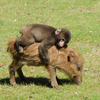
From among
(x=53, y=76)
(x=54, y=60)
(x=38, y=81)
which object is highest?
(x=54, y=60)

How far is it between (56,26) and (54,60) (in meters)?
6.06

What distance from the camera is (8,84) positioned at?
260 inches

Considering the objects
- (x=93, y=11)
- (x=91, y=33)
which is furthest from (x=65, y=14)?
(x=91, y=33)

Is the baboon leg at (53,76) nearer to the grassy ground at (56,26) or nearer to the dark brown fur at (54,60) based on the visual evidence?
the dark brown fur at (54,60)

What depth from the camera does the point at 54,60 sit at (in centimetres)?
616

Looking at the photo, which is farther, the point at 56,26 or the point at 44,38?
the point at 56,26

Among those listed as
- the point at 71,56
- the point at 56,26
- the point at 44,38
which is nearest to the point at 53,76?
the point at 71,56

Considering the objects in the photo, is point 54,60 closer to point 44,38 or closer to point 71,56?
point 71,56

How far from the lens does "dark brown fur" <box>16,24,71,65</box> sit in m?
5.94

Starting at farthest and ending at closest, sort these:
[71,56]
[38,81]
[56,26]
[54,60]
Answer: [56,26]
[38,81]
[71,56]
[54,60]

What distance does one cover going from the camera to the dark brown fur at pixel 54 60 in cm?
613

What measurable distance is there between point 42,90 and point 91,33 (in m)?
5.49

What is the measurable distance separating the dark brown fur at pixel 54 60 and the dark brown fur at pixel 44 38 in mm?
172

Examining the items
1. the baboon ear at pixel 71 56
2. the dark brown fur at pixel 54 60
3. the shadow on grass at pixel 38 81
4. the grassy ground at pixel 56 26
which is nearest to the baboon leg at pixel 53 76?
the dark brown fur at pixel 54 60
